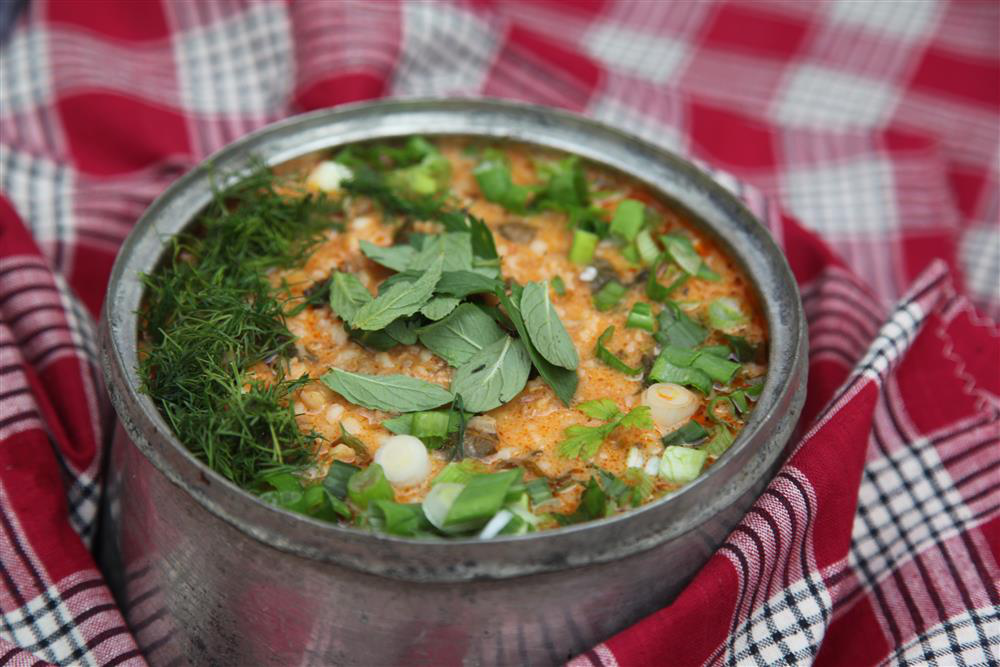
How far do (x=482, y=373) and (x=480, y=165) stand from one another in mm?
771

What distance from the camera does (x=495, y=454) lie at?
208 centimetres

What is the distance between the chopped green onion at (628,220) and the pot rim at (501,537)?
98 mm

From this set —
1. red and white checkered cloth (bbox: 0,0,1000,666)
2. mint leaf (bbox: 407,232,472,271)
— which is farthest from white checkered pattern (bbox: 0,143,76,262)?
mint leaf (bbox: 407,232,472,271)

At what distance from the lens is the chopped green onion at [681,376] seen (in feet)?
7.24

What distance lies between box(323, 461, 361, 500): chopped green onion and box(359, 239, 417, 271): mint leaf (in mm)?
508

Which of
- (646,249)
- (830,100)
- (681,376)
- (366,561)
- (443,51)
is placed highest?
(830,100)

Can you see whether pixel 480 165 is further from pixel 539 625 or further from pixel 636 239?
pixel 539 625

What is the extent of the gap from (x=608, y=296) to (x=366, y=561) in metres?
0.87

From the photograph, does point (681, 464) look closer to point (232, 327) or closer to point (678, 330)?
point (678, 330)

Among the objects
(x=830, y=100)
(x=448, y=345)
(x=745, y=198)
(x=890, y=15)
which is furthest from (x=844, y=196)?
(x=448, y=345)

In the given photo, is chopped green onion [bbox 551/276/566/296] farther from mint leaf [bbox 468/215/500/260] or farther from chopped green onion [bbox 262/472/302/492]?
chopped green onion [bbox 262/472/302/492]

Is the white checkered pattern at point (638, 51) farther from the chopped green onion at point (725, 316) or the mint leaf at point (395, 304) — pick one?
the mint leaf at point (395, 304)

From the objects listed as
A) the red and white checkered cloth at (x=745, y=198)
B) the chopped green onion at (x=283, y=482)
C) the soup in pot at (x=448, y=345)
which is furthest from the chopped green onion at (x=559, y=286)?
the chopped green onion at (x=283, y=482)

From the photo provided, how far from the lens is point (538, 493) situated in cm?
198
